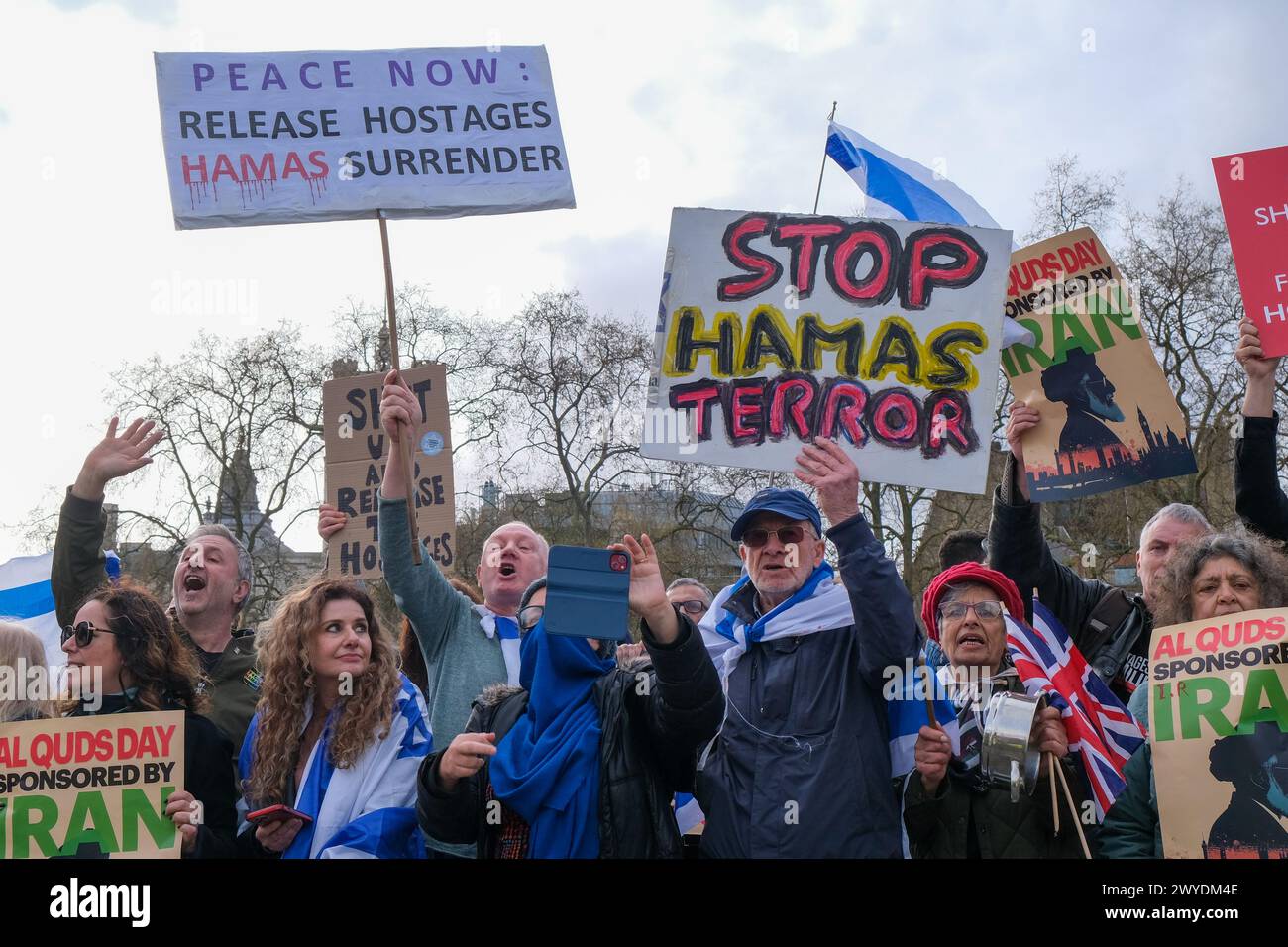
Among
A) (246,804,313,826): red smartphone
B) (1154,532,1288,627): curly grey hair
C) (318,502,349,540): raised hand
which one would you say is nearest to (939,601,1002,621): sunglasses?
(1154,532,1288,627): curly grey hair

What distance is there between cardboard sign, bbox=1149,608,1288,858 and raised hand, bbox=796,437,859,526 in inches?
38.0

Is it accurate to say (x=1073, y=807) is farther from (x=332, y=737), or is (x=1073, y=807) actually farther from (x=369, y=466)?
(x=369, y=466)

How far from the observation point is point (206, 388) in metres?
27.7

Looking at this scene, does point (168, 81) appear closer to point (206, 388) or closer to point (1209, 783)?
point (1209, 783)

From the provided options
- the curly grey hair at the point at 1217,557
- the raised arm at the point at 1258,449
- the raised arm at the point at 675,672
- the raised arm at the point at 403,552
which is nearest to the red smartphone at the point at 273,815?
the raised arm at the point at 403,552

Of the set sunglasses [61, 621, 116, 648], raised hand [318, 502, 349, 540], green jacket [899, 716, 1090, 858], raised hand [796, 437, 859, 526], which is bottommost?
green jacket [899, 716, 1090, 858]

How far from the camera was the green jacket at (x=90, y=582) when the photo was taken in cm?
471

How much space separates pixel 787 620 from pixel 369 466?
240 centimetres

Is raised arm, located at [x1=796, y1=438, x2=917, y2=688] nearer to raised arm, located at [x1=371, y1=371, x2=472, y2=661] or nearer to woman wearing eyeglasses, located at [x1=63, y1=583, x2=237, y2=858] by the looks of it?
raised arm, located at [x1=371, y1=371, x2=472, y2=661]

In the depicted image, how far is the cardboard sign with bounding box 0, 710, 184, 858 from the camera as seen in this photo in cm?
361

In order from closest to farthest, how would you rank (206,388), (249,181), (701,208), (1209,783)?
(1209,783), (701,208), (249,181), (206,388)
